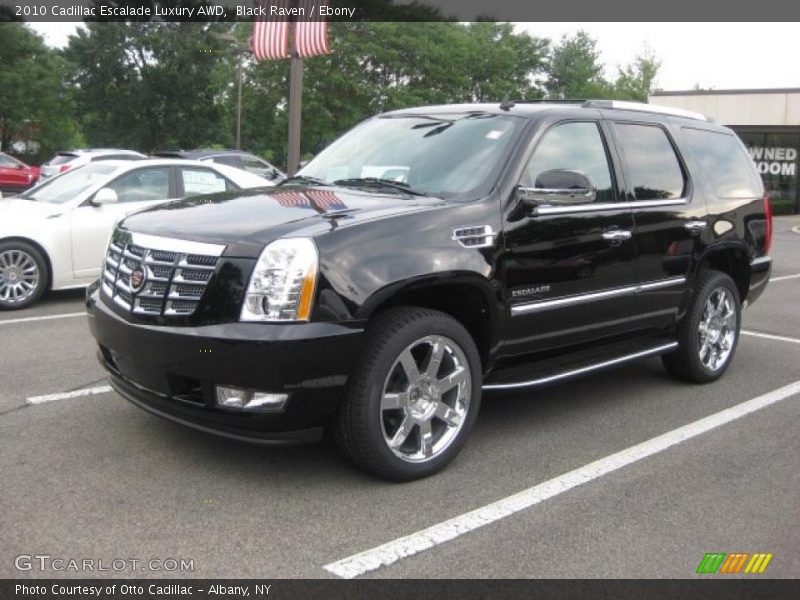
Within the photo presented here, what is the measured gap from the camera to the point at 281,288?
355cm

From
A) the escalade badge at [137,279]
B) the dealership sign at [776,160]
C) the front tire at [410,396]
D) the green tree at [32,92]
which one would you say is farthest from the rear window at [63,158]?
the green tree at [32,92]

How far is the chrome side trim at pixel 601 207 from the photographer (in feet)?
14.7

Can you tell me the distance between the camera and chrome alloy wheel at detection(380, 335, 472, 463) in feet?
12.7

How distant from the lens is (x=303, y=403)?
11.8 ft

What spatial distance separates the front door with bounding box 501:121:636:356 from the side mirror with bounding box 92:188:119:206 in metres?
5.17

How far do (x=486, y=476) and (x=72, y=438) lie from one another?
2167mm

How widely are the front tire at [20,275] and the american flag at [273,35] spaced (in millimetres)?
6230

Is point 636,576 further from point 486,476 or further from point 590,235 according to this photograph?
point 590,235

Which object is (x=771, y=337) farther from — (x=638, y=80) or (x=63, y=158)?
(x=638, y=80)

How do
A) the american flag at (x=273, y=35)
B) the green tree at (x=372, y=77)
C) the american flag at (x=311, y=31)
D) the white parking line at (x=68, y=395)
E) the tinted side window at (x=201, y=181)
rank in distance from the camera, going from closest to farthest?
the white parking line at (x=68, y=395) → the tinted side window at (x=201, y=181) → the american flag at (x=311, y=31) → the american flag at (x=273, y=35) → the green tree at (x=372, y=77)

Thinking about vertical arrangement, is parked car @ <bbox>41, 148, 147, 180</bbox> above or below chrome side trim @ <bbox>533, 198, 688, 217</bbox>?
below

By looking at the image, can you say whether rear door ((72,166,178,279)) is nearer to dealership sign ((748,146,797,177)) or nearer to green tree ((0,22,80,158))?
dealership sign ((748,146,797,177))

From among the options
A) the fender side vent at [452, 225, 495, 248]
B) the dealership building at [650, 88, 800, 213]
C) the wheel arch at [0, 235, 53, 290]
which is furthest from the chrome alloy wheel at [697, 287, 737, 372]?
the dealership building at [650, 88, 800, 213]

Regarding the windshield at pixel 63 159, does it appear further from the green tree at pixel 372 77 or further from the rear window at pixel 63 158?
the green tree at pixel 372 77
